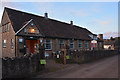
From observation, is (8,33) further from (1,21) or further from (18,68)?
(18,68)

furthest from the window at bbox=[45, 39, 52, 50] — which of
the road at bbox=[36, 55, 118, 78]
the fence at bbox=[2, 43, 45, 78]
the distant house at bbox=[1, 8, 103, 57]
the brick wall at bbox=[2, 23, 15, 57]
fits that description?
the fence at bbox=[2, 43, 45, 78]

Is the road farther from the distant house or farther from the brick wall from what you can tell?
the brick wall

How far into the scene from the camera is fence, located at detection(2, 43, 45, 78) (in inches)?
284

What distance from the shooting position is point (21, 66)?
8000 mm

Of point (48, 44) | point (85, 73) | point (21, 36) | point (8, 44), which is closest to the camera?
point (85, 73)

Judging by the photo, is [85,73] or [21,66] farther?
[85,73]

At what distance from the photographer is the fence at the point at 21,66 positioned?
722 centimetres

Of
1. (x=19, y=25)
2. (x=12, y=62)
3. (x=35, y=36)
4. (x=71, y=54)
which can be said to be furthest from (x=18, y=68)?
(x=19, y=25)

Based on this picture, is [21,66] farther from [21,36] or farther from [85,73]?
[21,36]

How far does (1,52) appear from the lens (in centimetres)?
1936

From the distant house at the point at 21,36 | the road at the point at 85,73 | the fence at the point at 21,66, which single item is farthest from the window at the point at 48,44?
the fence at the point at 21,66

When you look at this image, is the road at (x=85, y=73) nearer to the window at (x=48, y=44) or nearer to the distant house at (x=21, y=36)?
the distant house at (x=21, y=36)

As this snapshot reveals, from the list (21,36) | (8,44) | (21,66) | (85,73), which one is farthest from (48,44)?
(21,66)

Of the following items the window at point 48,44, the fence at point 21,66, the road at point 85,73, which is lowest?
the road at point 85,73
